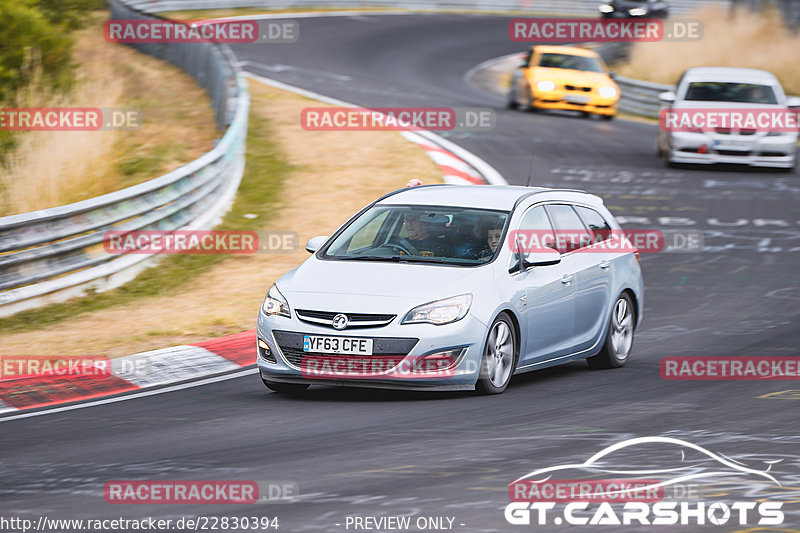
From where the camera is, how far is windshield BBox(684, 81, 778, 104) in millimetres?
22969

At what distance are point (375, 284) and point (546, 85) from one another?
19.5 meters

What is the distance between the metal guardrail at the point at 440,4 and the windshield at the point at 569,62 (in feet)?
62.0

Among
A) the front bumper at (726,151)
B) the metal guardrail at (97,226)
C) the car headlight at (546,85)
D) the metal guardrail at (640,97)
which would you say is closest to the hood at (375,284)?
the metal guardrail at (97,226)

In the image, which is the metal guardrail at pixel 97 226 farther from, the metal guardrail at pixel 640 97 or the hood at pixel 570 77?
the metal guardrail at pixel 640 97

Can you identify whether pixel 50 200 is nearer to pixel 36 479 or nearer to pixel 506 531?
pixel 36 479

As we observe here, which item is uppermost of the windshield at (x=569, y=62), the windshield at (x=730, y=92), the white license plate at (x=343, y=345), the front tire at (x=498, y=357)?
Result: the white license plate at (x=343, y=345)

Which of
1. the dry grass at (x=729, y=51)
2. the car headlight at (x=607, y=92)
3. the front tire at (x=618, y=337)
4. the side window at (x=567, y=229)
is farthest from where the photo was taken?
the dry grass at (x=729, y=51)

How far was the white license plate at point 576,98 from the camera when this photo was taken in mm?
28098

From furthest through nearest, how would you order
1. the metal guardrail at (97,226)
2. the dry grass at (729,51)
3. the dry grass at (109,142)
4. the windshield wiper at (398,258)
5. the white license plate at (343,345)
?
the dry grass at (729,51)
the dry grass at (109,142)
the metal guardrail at (97,226)
the windshield wiper at (398,258)
the white license plate at (343,345)

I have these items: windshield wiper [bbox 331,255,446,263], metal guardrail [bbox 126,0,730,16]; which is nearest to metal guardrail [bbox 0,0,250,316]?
windshield wiper [bbox 331,255,446,263]

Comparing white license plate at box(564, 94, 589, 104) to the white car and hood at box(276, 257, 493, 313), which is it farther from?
hood at box(276, 257, 493, 313)

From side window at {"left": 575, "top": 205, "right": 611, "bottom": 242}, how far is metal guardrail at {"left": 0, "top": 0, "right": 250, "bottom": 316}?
5.26 meters

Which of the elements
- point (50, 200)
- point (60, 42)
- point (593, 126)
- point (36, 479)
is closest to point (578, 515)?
point (36, 479)

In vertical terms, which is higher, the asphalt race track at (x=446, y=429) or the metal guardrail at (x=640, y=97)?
the asphalt race track at (x=446, y=429)
